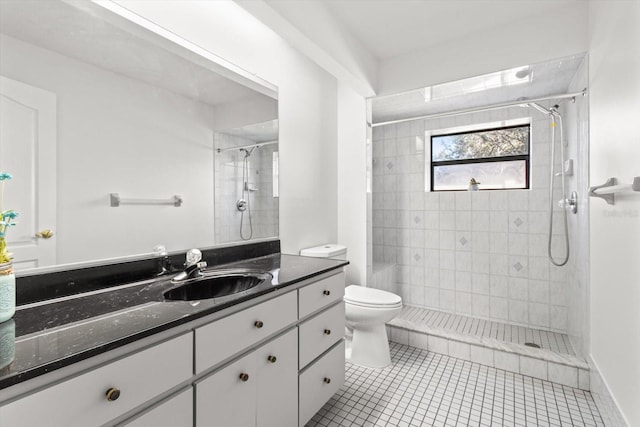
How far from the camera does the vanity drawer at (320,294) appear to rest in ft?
4.86

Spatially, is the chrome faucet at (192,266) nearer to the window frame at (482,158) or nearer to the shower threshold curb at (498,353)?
the shower threshold curb at (498,353)

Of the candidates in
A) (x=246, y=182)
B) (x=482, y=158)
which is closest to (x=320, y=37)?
(x=246, y=182)

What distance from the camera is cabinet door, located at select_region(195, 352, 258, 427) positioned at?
3.26ft

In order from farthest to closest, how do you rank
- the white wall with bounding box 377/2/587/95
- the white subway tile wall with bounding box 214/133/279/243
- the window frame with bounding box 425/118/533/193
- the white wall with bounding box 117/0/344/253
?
1. the window frame with bounding box 425/118/533/193
2. the white wall with bounding box 377/2/587/95
3. the white subway tile wall with bounding box 214/133/279/243
4. the white wall with bounding box 117/0/344/253

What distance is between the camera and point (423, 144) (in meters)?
3.33

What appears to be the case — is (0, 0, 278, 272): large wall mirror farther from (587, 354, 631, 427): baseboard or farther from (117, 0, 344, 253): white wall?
(587, 354, 631, 427): baseboard

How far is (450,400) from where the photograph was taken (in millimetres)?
1882

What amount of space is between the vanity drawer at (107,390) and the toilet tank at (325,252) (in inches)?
59.1

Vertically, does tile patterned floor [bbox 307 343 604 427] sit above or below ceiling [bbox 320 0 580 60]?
below

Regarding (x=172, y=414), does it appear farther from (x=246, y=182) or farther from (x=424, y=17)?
(x=424, y=17)

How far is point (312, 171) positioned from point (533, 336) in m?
2.32

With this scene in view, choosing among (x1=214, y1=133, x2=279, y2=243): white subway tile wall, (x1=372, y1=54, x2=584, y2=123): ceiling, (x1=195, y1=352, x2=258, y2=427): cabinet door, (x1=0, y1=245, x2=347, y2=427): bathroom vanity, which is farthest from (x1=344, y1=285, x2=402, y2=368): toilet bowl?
(x1=372, y1=54, x2=584, y2=123): ceiling

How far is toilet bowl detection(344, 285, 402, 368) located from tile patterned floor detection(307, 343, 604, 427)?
0.08 meters

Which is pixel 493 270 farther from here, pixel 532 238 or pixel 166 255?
pixel 166 255
